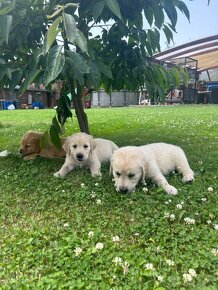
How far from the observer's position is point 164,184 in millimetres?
2775

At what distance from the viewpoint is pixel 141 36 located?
10.5 feet

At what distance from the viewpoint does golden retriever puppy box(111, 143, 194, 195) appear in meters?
2.69

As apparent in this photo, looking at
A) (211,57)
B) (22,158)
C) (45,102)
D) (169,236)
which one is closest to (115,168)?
(169,236)

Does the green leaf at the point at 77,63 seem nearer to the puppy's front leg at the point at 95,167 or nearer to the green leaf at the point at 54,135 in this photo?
the green leaf at the point at 54,135

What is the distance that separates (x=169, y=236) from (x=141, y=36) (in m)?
2.02

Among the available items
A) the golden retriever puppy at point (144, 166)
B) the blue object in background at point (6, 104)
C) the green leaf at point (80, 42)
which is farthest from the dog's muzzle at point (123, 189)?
the blue object in background at point (6, 104)

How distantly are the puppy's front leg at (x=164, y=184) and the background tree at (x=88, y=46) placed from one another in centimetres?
89

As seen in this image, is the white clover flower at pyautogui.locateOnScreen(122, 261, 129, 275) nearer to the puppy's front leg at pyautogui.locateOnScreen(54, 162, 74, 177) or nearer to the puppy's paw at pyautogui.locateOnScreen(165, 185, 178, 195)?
the puppy's paw at pyautogui.locateOnScreen(165, 185, 178, 195)

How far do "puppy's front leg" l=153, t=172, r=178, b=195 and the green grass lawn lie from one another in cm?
6

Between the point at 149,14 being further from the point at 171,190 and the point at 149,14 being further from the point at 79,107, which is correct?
the point at 79,107

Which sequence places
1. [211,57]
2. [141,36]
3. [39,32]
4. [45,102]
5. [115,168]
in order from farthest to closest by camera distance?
[45,102] → [211,57] → [141,36] → [39,32] → [115,168]

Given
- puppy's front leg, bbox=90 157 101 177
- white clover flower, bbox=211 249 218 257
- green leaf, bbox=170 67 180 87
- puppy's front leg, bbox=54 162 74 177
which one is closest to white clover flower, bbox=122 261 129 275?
white clover flower, bbox=211 249 218 257

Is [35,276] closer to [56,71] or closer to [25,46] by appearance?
[56,71]

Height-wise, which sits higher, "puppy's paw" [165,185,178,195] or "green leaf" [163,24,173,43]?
"green leaf" [163,24,173,43]
